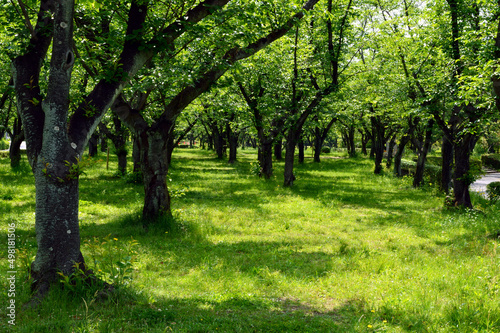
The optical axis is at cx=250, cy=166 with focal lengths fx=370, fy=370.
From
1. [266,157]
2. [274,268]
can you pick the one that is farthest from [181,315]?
[266,157]

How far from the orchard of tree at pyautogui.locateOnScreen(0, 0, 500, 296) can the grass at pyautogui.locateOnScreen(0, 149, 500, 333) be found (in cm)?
91

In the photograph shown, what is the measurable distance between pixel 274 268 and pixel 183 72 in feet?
14.1

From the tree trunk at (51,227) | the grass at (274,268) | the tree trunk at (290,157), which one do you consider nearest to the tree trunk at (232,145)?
the tree trunk at (290,157)

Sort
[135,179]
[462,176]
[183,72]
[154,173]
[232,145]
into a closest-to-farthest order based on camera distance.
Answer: [183,72] → [154,173] → [462,176] → [135,179] → [232,145]

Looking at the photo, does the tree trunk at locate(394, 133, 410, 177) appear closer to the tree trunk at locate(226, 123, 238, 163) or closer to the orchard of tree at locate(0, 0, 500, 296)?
the orchard of tree at locate(0, 0, 500, 296)

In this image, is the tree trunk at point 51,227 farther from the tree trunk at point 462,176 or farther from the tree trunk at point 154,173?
the tree trunk at point 462,176

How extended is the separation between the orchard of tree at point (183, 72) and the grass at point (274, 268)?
91cm

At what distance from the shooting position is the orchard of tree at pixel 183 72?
502 cm

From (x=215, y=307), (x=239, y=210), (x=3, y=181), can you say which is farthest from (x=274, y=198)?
(x=3, y=181)

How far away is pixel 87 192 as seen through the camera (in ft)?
50.4

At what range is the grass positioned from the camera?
468 cm

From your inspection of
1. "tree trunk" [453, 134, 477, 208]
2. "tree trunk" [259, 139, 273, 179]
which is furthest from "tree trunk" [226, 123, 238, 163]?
"tree trunk" [453, 134, 477, 208]

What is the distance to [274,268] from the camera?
7.24 meters

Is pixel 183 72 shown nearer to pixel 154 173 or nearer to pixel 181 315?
pixel 154 173
